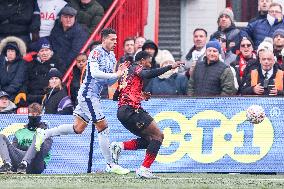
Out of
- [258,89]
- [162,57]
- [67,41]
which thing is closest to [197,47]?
[162,57]

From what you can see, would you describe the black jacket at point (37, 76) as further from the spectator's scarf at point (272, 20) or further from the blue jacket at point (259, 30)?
the spectator's scarf at point (272, 20)

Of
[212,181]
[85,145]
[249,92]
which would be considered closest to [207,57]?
[249,92]

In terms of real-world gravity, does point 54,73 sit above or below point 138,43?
below

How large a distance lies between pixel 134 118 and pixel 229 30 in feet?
15.7

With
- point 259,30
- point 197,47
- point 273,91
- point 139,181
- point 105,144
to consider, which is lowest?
point 139,181

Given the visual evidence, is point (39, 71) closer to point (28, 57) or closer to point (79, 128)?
point (28, 57)

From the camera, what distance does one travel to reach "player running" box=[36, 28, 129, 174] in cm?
1881

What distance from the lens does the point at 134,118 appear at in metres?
17.8

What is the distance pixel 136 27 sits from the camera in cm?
2288

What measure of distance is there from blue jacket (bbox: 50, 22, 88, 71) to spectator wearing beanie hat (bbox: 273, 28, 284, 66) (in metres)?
3.80

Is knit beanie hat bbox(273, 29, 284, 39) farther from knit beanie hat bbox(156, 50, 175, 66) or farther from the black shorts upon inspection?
the black shorts

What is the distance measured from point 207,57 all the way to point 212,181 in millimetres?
3848

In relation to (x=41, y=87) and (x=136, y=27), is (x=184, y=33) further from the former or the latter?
(x=41, y=87)

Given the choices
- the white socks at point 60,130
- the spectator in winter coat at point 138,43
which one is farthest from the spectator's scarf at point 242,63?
the white socks at point 60,130
